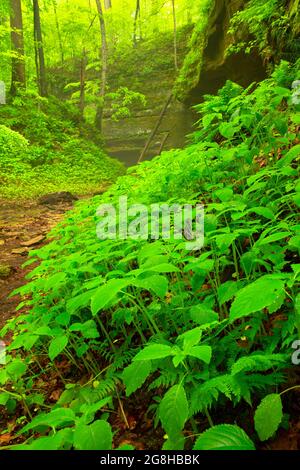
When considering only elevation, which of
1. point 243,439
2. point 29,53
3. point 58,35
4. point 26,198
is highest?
point 58,35

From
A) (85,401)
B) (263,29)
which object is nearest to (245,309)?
(85,401)

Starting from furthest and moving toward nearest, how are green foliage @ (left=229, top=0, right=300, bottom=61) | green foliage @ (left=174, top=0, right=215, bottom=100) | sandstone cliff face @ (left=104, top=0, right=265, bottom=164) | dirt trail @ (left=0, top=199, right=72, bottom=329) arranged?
green foliage @ (left=174, top=0, right=215, bottom=100) < sandstone cliff face @ (left=104, top=0, right=265, bottom=164) < green foliage @ (left=229, top=0, right=300, bottom=61) < dirt trail @ (left=0, top=199, right=72, bottom=329)

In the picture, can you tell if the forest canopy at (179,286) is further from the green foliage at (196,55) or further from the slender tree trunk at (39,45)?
the slender tree trunk at (39,45)

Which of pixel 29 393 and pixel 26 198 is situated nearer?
pixel 29 393

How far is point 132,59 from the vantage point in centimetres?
2217

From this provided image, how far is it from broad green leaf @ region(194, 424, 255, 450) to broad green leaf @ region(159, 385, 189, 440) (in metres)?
0.09

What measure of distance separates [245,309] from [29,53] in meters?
20.1

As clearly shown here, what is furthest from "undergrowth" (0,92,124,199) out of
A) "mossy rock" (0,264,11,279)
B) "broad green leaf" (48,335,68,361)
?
"broad green leaf" (48,335,68,361)

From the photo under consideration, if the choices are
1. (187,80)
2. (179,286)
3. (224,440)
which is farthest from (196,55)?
(224,440)

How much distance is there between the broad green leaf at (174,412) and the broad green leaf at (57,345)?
814mm

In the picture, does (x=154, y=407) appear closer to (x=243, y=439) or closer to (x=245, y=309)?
(x=243, y=439)

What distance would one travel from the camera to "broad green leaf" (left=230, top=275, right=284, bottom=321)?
1.24m

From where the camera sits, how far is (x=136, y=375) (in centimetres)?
153

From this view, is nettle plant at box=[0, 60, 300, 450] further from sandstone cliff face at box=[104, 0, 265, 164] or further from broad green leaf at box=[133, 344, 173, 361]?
sandstone cliff face at box=[104, 0, 265, 164]
